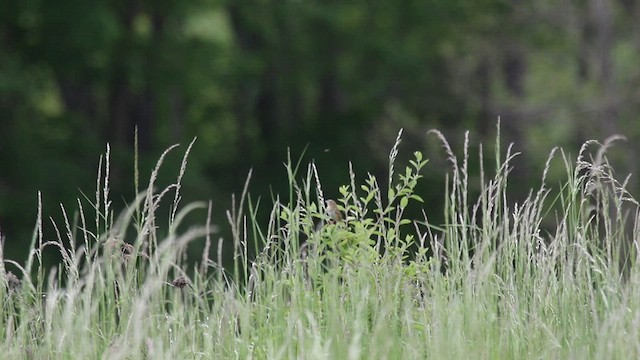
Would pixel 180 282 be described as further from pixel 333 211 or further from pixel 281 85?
pixel 281 85

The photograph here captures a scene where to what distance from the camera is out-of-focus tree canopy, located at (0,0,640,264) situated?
51.9 feet

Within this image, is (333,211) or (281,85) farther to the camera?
(281,85)

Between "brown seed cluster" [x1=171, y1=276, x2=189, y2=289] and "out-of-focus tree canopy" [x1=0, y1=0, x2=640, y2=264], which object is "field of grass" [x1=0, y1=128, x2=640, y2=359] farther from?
"out-of-focus tree canopy" [x1=0, y1=0, x2=640, y2=264]

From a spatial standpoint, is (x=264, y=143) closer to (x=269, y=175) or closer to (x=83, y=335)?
(x=269, y=175)

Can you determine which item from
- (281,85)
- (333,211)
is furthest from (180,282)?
(281,85)

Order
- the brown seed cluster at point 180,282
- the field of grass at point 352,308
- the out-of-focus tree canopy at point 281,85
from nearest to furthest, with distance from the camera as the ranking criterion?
the field of grass at point 352,308, the brown seed cluster at point 180,282, the out-of-focus tree canopy at point 281,85

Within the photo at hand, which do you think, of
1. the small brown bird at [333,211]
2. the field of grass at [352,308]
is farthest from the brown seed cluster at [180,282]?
the small brown bird at [333,211]

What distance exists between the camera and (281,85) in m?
21.1

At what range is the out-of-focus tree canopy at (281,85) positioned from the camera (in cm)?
1580

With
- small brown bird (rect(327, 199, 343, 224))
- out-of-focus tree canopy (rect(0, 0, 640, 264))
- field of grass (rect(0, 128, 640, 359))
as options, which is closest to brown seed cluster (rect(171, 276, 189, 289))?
field of grass (rect(0, 128, 640, 359))

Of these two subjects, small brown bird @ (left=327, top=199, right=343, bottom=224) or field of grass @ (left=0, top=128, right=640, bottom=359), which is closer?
field of grass @ (left=0, top=128, right=640, bottom=359)

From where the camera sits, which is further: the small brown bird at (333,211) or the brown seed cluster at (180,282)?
the small brown bird at (333,211)

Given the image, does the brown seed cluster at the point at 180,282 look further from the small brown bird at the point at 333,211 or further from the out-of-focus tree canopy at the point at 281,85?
the out-of-focus tree canopy at the point at 281,85

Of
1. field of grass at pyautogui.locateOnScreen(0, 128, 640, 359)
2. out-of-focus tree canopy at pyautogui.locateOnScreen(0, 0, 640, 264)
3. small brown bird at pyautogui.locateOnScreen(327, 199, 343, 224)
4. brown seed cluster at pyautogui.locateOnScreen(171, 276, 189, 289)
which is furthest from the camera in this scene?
out-of-focus tree canopy at pyautogui.locateOnScreen(0, 0, 640, 264)
